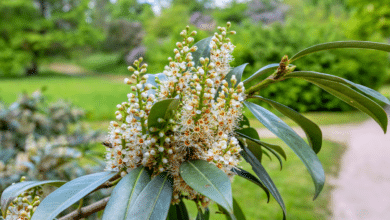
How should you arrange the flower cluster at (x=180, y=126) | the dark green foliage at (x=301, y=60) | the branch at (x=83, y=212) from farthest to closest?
the dark green foliage at (x=301, y=60), the branch at (x=83, y=212), the flower cluster at (x=180, y=126)

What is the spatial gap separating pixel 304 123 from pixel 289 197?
8.77ft

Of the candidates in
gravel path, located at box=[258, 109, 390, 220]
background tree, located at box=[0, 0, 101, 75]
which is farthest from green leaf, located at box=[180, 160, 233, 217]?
background tree, located at box=[0, 0, 101, 75]

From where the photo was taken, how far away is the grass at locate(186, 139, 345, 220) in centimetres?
284

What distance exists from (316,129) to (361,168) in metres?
4.28

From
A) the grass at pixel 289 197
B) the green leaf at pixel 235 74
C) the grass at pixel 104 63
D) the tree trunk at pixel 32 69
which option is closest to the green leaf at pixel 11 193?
the green leaf at pixel 235 74

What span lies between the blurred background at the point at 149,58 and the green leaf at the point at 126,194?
111 centimetres

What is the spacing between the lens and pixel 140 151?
67cm

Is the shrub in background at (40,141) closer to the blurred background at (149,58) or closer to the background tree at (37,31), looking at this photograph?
the blurred background at (149,58)

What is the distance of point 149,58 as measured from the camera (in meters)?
13.6

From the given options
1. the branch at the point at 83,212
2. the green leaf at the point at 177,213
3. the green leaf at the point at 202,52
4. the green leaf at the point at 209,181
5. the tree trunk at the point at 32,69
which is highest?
the tree trunk at the point at 32,69

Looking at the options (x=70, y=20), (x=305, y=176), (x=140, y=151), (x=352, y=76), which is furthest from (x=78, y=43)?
(x=140, y=151)

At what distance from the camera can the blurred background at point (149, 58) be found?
8.82 ft

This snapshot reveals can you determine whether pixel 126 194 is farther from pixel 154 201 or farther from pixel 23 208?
pixel 23 208

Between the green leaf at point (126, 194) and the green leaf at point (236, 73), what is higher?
the green leaf at point (236, 73)
